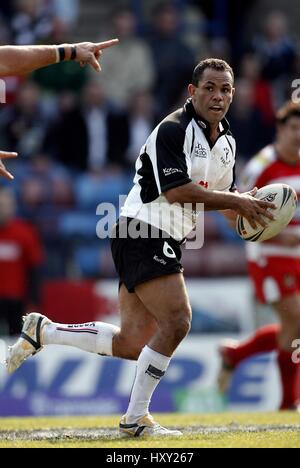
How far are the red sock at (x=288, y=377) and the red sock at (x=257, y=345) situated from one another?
50 cm

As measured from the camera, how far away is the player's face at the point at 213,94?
8.16m

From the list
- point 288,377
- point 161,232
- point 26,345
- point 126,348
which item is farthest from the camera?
point 288,377

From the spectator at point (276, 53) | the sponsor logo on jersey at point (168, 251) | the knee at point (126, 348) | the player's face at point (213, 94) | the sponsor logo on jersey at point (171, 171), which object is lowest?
the knee at point (126, 348)

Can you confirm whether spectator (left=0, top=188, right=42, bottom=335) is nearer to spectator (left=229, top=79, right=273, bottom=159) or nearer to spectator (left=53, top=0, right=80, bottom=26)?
spectator (left=229, top=79, right=273, bottom=159)

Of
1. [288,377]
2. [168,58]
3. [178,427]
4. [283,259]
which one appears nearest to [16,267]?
[283,259]

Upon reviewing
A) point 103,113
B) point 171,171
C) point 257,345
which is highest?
point 103,113

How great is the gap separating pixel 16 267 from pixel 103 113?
136 inches

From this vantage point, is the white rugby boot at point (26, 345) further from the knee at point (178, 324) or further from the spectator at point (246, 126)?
the spectator at point (246, 126)

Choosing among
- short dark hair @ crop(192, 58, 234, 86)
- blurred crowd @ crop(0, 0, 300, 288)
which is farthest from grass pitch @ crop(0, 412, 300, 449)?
blurred crowd @ crop(0, 0, 300, 288)

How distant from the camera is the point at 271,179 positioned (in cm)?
1177

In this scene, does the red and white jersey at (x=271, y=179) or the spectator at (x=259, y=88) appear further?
the spectator at (x=259, y=88)

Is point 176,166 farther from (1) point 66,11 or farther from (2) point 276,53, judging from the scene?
(1) point 66,11

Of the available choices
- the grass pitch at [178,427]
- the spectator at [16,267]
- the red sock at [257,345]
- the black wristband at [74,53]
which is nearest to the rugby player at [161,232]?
the grass pitch at [178,427]
